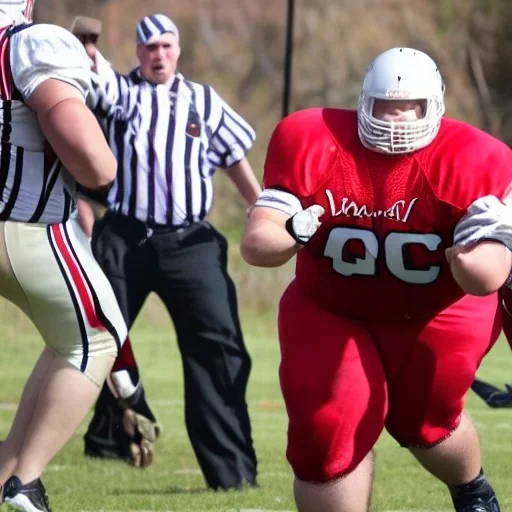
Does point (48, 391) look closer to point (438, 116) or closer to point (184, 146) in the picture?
point (438, 116)

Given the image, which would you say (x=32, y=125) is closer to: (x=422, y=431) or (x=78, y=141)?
(x=78, y=141)

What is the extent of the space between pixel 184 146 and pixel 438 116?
2.21m

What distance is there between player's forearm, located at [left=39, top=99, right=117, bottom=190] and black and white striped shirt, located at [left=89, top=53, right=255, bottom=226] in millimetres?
1913

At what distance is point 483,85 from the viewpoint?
20.8 metres

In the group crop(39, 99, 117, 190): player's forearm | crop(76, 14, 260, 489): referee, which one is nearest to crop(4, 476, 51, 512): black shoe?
crop(39, 99, 117, 190): player's forearm

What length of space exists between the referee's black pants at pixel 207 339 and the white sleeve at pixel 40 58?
1920 millimetres

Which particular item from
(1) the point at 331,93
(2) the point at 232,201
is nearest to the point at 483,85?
(1) the point at 331,93

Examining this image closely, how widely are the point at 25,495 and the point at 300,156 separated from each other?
3.78 ft

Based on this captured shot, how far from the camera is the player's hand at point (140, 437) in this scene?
21.1 feet

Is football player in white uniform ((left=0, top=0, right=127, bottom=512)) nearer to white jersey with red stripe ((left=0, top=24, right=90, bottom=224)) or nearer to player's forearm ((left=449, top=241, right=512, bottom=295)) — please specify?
white jersey with red stripe ((left=0, top=24, right=90, bottom=224))

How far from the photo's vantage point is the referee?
19.4 ft

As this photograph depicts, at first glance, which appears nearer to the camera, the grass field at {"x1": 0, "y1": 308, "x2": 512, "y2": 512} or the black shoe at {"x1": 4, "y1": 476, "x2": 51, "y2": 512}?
the black shoe at {"x1": 4, "y1": 476, "x2": 51, "y2": 512}

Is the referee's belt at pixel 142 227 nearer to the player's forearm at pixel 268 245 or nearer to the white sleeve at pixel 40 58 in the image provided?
the white sleeve at pixel 40 58

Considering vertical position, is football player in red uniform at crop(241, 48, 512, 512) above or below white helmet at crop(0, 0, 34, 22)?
below
